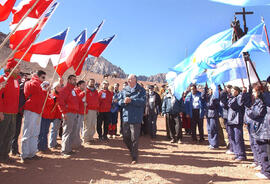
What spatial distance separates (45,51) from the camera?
6.29 meters

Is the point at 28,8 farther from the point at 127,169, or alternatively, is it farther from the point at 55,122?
the point at 127,169

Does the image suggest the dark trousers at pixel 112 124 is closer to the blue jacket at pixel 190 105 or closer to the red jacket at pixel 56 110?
the red jacket at pixel 56 110

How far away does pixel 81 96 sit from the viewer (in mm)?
7891

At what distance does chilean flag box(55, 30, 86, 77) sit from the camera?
7176 mm

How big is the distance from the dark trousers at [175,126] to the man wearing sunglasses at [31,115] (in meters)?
5.53

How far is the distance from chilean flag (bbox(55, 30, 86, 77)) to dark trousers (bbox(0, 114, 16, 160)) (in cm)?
230

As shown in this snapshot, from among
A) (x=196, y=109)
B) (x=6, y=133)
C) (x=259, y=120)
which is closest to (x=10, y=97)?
(x=6, y=133)

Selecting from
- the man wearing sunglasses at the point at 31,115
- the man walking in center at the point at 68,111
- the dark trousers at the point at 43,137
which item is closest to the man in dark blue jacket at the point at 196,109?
the man walking in center at the point at 68,111

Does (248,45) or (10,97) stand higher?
(248,45)

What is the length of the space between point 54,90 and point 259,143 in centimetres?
641

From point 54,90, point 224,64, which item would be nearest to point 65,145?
point 54,90

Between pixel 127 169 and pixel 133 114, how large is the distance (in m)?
1.43

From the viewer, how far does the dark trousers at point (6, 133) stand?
5115 millimetres

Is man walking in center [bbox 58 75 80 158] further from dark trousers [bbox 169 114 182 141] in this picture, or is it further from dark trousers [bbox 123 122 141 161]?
dark trousers [bbox 169 114 182 141]
